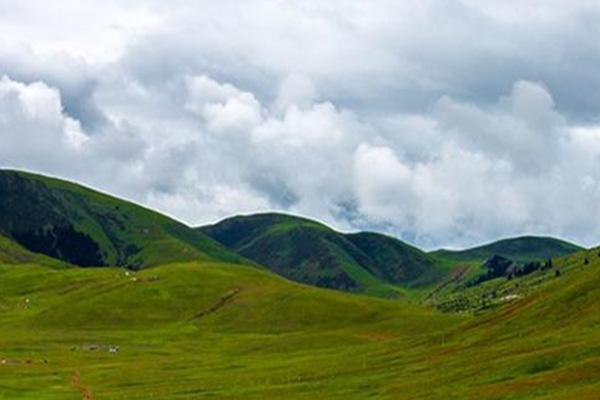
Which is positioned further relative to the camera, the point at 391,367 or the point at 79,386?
the point at 79,386

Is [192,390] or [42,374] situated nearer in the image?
[192,390]

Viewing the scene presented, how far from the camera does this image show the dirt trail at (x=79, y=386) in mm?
113000

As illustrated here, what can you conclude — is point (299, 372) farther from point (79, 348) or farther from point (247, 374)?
point (79, 348)

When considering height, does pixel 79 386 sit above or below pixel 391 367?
above

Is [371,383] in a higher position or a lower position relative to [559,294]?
lower

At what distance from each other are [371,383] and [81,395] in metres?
39.2

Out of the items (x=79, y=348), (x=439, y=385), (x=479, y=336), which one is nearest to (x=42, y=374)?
(x=79, y=348)

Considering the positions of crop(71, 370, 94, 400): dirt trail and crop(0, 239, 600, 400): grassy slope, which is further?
crop(71, 370, 94, 400): dirt trail

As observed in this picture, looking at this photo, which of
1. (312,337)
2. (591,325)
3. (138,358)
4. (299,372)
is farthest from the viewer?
(312,337)

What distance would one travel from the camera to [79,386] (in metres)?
126

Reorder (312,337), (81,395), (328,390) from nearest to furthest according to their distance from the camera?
(328,390) → (81,395) → (312,337)

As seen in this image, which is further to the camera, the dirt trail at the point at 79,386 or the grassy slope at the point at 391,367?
the dirt trail at the point at 79,386

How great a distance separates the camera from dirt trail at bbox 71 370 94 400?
4449 inches

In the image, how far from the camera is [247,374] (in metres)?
129
